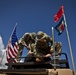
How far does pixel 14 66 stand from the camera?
6957 millimetres

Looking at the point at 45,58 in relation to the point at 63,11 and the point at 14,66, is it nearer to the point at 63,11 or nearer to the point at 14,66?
the point at 14,66

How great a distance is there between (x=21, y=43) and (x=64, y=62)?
199 centimetres

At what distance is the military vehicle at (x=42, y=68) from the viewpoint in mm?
5922

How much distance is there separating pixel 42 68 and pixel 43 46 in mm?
736

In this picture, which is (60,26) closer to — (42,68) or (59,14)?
(59,14)

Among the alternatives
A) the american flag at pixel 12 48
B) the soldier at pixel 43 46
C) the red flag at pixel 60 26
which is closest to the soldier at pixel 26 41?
the soldier at pixel 43 46

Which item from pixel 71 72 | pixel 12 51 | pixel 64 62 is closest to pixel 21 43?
pixel 64 62

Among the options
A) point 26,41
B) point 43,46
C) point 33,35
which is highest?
point 33,35

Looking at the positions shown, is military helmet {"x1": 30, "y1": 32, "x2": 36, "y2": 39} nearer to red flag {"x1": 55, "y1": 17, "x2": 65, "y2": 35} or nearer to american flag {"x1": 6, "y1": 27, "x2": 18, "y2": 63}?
red flag {"x1": 55, "y1": 17, "x2": 65, "y2": 35}

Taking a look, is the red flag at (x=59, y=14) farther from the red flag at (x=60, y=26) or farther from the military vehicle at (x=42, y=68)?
the military vehicle at (x=42, y=68)

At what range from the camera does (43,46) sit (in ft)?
22.9

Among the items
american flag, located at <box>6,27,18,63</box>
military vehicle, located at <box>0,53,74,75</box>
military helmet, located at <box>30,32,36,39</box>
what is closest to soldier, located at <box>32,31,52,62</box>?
military vehicle, located at <box>0,53,74,75</box>

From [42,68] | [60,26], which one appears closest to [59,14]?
[60,26]

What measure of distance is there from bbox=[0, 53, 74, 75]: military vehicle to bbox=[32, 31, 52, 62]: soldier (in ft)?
0.77
